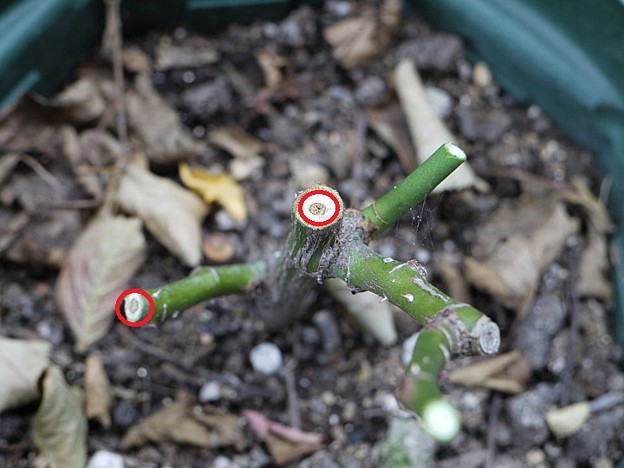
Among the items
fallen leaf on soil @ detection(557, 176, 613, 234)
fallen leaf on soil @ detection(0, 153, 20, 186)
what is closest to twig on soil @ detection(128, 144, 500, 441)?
fallen leaf on soil @ detection(0, 153, 20, 186)

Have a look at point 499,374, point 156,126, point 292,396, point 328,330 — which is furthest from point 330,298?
point 156,126

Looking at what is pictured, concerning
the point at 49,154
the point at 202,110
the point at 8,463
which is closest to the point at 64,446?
the point at 8,463

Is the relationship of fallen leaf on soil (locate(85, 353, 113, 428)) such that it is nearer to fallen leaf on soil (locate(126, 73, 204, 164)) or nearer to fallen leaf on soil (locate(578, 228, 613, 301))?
fallen leaf on soil (locate(126, 73, 204, 164))

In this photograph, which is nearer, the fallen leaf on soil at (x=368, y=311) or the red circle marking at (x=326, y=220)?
the red circle marking at (x=326, y=220)

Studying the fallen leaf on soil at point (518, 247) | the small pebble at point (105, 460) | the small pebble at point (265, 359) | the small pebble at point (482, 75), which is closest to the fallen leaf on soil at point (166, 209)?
the small pebble at point (265, 359)

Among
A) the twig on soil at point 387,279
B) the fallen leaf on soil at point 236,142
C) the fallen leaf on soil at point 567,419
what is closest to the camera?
the twig on soil at point 387,279

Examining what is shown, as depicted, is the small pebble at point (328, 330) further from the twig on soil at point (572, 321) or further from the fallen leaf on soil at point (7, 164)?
the fallen leaf on soil at point (7, 164)
